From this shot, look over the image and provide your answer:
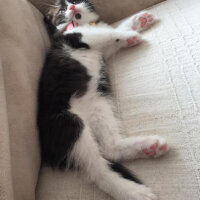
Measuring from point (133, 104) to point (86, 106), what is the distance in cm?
25

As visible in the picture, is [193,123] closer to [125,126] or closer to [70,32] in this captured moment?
[125,126]

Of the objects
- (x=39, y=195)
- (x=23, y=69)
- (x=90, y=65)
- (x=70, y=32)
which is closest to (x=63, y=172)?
(x=39, y=195)

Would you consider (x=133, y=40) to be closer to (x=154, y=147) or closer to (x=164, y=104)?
(x=164, y=104)

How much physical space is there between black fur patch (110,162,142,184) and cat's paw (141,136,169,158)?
89 mm

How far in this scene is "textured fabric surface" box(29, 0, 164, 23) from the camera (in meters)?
1.56

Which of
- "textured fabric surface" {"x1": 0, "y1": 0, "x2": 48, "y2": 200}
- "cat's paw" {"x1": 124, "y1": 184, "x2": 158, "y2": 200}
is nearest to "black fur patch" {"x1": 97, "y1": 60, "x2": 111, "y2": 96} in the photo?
"textured fabric surface" {"x1": 0, "y1": 0, "x2": 48, "y2": 200}

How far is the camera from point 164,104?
0.91 m

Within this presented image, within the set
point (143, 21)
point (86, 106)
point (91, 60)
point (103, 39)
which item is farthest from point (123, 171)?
point (143, 21)

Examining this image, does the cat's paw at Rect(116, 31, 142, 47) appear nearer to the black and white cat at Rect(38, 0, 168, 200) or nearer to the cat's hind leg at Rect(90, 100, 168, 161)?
the black and white cat at Rect(38, 0, 168, 200)

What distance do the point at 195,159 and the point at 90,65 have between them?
0.78 meters

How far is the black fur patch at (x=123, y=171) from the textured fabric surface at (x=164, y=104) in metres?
0.02

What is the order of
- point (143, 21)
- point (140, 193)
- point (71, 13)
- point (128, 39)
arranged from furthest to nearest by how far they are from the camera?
point (71, 13)
point (143, 21)
point (128, 39)
point (140, 193)

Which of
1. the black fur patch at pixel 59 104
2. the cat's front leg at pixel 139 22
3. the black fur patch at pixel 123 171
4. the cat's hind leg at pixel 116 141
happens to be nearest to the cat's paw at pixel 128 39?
the cat's front leg at pixel 139 22

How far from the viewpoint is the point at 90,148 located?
2.96 feet
